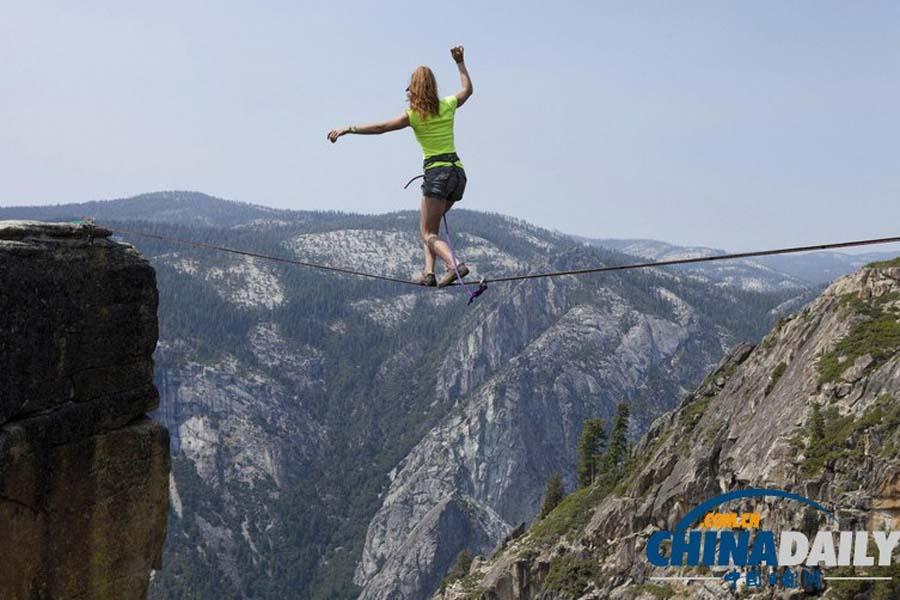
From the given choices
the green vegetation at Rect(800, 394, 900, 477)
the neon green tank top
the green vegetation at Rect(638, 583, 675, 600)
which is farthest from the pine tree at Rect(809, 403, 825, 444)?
the neon green tank top

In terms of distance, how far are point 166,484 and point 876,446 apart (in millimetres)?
38190

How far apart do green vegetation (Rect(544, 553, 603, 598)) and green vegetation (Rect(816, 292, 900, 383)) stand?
2219 centimetres

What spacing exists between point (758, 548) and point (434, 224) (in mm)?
35808

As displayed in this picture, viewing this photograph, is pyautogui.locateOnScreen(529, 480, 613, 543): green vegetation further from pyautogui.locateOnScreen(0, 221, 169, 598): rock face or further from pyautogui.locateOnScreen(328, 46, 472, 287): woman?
pyautogui.locateOnScreen(0, 221, 169, 598): rock face

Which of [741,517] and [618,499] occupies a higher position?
[741,517]

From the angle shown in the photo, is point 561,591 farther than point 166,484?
Yes

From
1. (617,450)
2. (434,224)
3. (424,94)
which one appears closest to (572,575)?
(617,450)

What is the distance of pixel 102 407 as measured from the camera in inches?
505

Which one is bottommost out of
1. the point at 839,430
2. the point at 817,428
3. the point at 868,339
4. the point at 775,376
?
the point at 817,428

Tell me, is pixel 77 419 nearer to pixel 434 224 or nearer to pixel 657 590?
pixel 434 224

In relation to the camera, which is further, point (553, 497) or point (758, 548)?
point (553, 497)

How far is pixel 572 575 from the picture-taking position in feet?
207

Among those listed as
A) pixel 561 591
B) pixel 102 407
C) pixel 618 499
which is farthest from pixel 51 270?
pixel 618 499

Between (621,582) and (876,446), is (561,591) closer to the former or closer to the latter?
(621,582)
